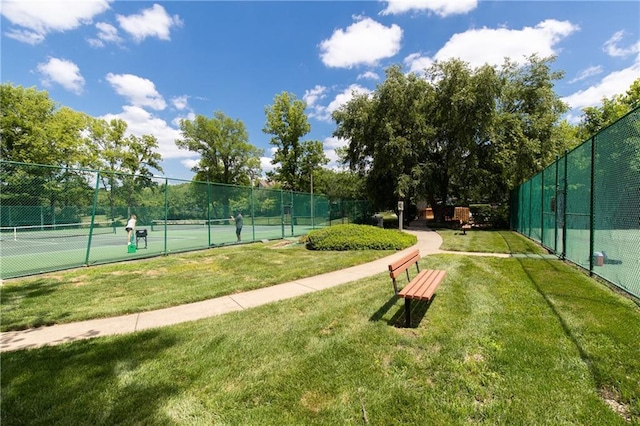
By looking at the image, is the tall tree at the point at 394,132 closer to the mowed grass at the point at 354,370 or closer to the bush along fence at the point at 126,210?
the bush along fence at the point at 126,210

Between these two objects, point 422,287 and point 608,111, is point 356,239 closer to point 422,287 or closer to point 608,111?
point 422,287

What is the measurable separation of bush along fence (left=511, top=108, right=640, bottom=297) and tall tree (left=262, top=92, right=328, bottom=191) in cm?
3570

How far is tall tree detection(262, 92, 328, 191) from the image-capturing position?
137ft

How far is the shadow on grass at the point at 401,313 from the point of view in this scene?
14.0 ft

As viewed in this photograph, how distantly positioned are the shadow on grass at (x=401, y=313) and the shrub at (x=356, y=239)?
21.9 ft

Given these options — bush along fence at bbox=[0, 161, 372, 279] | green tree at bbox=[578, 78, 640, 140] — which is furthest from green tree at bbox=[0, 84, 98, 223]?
green tree at bbox=[578, 78, 640, 140]

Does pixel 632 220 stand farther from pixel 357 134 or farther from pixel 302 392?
pixel 357 134

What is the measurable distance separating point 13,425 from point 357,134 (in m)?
25.7

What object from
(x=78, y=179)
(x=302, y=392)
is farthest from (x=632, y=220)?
(x=78, y=179)

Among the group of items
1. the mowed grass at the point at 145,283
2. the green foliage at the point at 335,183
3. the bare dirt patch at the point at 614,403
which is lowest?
the mowed grass at the point at 145,283

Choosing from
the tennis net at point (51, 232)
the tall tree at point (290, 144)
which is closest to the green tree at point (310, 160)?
the tall tree at point (290, 144)

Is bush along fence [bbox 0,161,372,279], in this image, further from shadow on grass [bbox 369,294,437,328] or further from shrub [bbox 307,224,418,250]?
shadow on grass [bbox 369,294,437,328]

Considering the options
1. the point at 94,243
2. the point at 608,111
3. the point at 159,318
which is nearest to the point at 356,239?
the point at 159,318

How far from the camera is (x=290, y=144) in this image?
4281 cm
